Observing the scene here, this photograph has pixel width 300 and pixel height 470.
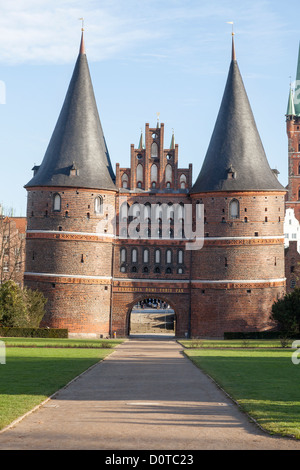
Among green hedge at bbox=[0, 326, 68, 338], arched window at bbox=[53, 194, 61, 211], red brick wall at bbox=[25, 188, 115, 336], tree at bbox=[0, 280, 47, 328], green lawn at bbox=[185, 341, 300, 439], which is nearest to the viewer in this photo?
green lawn at bbox=[185, 341, 300, 439]

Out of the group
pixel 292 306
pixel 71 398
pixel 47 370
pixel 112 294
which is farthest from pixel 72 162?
pixel 71 398

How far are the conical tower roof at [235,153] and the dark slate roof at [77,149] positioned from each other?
26.4 feet

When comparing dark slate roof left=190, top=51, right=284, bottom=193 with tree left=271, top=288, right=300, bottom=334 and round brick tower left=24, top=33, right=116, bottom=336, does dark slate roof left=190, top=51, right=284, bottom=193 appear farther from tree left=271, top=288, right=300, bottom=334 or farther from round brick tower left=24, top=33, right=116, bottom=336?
tree left=271, top=288, right=300, bottom=334

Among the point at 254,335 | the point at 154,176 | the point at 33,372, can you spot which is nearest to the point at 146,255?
the point at 154,176

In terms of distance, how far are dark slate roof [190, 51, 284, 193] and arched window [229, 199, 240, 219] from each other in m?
1.09

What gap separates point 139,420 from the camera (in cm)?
1580

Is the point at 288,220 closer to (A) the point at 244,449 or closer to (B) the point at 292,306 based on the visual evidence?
(B) the point at 292,306

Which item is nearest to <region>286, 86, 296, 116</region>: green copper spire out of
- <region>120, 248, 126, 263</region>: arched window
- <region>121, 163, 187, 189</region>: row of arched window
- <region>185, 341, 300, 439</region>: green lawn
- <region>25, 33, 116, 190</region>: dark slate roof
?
<region>121, 163, 187, 189</region>: row of arched window

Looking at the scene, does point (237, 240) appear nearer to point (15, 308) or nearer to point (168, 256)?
point (168, 256)

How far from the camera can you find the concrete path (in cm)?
1316

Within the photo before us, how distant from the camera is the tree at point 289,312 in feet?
179

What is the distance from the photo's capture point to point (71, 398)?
1925cm
